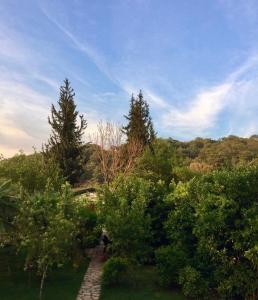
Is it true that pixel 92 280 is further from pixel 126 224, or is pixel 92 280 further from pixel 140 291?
pixel 126 224

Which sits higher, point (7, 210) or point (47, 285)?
point (7, 210)

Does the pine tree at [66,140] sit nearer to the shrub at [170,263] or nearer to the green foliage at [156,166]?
the green foliage at [156,166]

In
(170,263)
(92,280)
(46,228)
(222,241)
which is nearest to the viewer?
(46,228)

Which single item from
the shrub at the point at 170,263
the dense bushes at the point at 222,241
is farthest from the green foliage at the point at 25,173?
the dense bushes at the point at 222,241

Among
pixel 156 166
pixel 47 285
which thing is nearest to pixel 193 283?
pixel 47 285

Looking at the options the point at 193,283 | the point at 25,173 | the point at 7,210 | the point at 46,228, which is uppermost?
the point at 25,173

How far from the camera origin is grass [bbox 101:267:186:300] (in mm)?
17812

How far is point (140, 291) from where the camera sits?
18625mm

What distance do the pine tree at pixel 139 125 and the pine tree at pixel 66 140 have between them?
24.1ft

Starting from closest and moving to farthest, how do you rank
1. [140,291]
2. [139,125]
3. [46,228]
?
1. [46,228]
2. [140,291]
3. [139,125]

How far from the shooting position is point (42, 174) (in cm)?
2655

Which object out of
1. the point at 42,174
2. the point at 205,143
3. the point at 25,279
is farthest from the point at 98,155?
the point at 205,143

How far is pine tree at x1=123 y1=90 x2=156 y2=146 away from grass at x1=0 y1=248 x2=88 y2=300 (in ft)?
105

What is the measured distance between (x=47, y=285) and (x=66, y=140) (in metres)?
29.7
